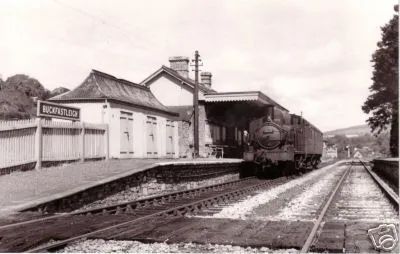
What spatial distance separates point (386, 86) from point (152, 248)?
121ft

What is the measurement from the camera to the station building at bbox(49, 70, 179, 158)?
786 inches

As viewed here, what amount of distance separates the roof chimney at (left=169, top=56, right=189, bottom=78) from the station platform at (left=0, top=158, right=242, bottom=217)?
21202mm

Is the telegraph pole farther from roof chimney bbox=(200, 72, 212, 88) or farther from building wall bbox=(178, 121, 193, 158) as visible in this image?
roof chimney bbox=(200, 72, 212, 88)

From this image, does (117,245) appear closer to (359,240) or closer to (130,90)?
(359,240)

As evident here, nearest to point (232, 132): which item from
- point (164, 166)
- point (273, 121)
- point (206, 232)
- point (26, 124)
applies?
point (273, 121)

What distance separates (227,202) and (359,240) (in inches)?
232

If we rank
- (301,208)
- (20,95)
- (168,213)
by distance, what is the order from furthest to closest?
(20,95)
(301,208)
(168,213)

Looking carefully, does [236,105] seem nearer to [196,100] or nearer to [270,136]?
[196,100]

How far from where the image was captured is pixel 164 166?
15328mm

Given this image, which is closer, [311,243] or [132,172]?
[311,243]

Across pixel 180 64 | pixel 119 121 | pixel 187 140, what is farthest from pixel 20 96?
pixel 119 121

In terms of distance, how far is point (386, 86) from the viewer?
39125mm

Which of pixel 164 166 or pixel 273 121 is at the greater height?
pixel 273 121

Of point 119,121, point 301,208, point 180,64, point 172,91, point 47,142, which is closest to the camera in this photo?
point 301,208
